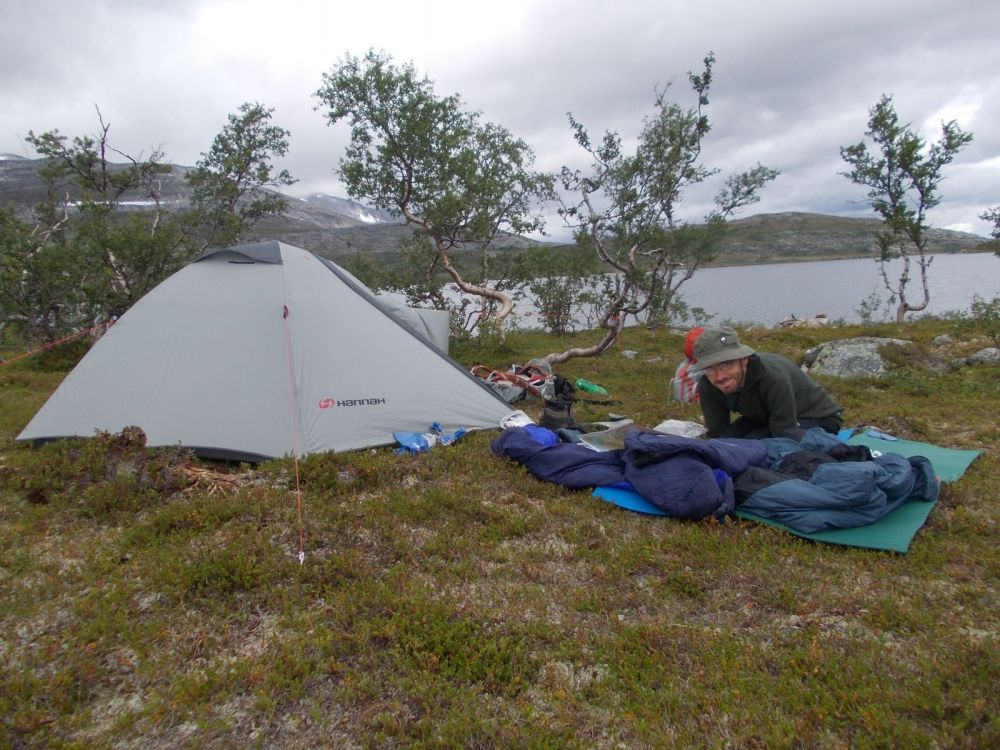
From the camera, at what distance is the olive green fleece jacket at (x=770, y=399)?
5.20 m

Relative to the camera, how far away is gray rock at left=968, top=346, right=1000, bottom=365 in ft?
30.2

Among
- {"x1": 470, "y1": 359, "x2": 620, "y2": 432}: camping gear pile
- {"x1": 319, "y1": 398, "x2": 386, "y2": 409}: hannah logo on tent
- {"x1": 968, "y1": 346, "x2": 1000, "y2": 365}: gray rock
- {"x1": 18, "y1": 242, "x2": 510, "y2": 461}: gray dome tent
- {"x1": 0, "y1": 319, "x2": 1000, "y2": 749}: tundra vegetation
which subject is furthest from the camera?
{"x1": 968, "y1": 346, "x2": 1000, "y2": 365}: gray rock

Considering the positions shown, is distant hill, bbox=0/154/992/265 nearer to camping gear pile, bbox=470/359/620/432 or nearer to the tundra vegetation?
camping gear pile, bbox=470/359/620/432

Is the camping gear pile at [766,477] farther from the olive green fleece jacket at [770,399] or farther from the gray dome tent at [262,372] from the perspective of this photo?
the gray dome tent at [262,372]

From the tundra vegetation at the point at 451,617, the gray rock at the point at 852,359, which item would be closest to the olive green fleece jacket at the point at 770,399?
the tundra vegetation at the point at 451,617

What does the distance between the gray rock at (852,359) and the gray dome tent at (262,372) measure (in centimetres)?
639

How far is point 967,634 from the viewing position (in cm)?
296

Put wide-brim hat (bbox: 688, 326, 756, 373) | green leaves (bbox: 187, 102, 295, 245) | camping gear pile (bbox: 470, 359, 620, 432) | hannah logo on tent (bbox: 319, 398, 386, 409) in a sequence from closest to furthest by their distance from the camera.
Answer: wide-brim hat (bbox: 688, 326, 756, 373), hannah logo on tent (bbox: 319, 398, 386, 409), camping gear pile (bbox: 470, 359, 620, 432), green leaves (bbox: 187, 102, 295, 245)

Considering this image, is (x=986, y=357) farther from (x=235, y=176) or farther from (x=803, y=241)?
(x=803, y=241)

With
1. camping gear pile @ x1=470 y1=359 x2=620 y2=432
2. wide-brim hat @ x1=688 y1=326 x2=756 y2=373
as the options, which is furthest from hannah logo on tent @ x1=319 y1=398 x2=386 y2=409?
wide-brim hat @ x1=688 y1=326 x2=756 y2=373

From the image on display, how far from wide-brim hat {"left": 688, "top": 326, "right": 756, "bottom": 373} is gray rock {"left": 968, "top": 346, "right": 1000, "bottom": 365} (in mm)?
7184

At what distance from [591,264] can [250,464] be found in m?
11.0

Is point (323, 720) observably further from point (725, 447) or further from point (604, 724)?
point (725, 447)

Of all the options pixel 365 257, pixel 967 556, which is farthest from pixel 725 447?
pixel 365 257
